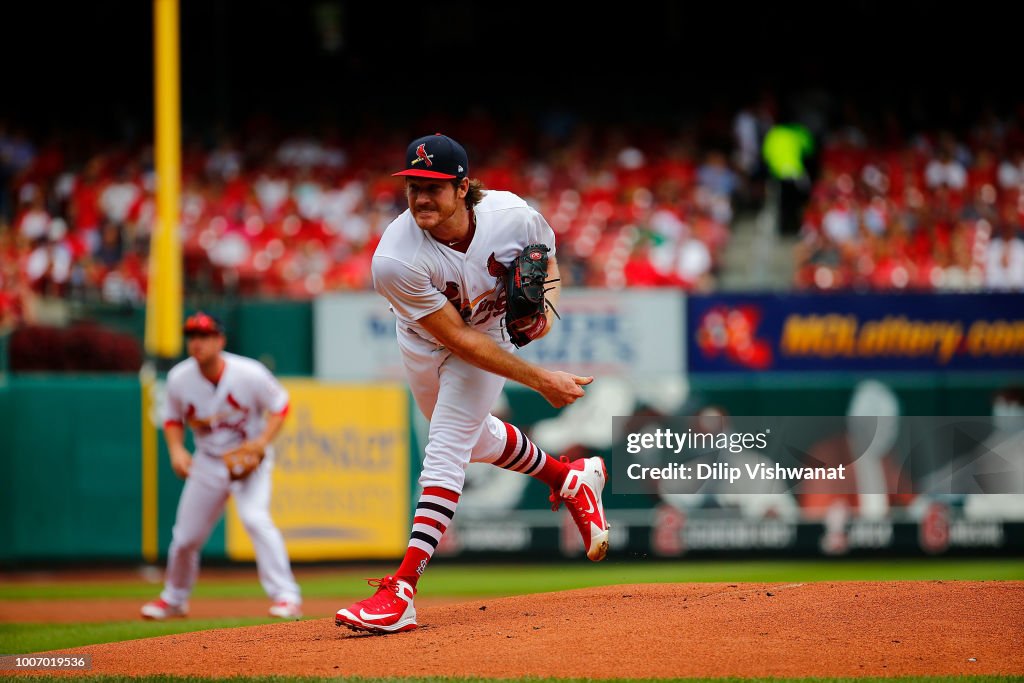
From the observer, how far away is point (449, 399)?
5.67 metres

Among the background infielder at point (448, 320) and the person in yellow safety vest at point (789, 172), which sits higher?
the person in yellow safety vest at point (789, 172)

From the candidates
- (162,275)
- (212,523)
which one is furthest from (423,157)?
(162,275)

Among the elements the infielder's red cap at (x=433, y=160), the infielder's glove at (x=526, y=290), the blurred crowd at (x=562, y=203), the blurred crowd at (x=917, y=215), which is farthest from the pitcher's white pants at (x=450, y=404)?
the blurred crowd at (x=917, y=215)

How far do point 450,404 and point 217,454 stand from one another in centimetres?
339

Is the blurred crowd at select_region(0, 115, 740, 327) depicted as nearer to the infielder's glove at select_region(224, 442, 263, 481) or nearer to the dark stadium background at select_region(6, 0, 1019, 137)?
the dark stadium background at select_region(6, 0, 1019, 137)

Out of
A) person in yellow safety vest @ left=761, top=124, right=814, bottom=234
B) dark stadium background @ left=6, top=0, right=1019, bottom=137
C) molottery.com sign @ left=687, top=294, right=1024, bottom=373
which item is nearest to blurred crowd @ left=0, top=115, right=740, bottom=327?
person in yellow safety vest @ left=761, top=124, right=814, bottom=234

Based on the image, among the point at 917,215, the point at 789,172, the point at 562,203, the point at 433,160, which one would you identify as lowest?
the point at 433,160

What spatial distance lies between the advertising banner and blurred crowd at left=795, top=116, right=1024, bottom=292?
5.73 metres

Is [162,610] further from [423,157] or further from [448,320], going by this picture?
[423,157]

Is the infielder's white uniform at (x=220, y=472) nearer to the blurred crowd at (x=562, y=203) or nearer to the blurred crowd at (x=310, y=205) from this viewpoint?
the blurred crowd at (x=562, y=203)

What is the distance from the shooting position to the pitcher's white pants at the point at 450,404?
5.64m

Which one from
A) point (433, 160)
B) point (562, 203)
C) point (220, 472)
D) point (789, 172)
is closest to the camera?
point (433, 160)

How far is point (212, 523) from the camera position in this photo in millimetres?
8617

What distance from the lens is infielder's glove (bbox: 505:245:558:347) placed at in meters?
5.39
